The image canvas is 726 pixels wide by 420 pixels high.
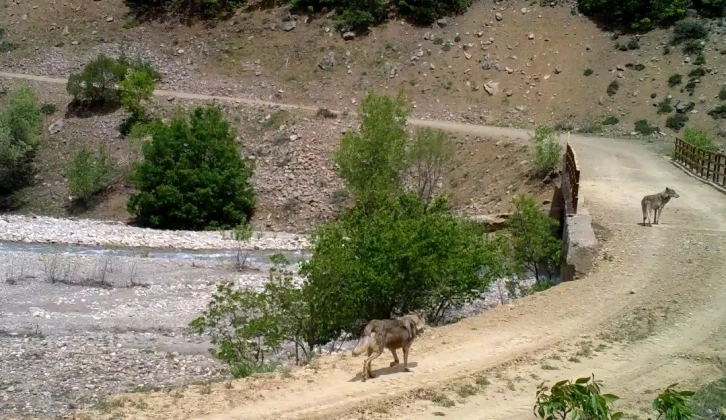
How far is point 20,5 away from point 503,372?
239 feet

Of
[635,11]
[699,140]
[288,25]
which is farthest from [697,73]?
[288,25]

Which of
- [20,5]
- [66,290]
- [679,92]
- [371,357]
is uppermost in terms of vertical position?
[20,5]

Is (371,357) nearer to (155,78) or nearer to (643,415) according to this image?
(643,415)

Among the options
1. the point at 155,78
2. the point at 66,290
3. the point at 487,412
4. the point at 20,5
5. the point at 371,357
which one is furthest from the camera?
the point at 20,5

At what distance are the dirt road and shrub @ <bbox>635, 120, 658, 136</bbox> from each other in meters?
29.6

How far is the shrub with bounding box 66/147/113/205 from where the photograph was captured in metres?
49.5

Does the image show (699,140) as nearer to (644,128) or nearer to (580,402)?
(644,128)

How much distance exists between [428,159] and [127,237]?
1672 centimetres

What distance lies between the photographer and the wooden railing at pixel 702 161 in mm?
32344

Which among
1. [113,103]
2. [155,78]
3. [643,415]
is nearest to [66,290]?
[643,415]

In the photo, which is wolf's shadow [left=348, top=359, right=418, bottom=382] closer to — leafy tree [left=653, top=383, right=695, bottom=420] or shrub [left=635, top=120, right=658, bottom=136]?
leafy tree [left=653, top=383, right=695, bottom=420]

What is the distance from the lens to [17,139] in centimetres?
5391

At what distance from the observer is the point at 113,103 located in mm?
59406

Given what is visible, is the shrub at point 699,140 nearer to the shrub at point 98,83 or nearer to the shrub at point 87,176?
the shrub at point 87,176
